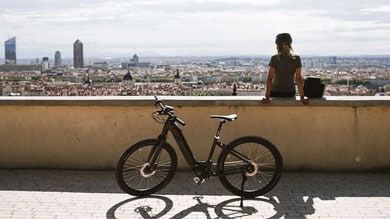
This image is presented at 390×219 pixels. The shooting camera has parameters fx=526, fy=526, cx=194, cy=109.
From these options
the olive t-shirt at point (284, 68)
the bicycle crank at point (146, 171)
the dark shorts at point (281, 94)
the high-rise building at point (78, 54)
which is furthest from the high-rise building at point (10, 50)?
the bicycle crank at point (146, 171)

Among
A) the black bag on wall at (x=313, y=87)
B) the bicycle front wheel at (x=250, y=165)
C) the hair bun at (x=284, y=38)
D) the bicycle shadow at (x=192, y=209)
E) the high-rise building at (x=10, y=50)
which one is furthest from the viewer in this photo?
the high-rise building at (x=10, y=50)

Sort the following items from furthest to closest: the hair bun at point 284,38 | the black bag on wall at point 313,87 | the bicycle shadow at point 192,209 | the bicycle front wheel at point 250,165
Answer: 1. the black bag on wall at point 313,87
2. the hair bun at point 284,38
3. the bicycle front wheel at point 250,165
4. the bicycle shadow at point 192,209

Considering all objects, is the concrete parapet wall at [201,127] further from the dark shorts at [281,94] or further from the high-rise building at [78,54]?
the high-rise building at [78,54]

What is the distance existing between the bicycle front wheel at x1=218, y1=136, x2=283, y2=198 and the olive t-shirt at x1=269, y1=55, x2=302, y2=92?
1.42 m

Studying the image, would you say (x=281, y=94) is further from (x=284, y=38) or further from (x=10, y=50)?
(x=10, y=50)

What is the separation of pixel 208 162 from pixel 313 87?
84.1 inches

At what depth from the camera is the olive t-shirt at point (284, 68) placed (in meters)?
7.20

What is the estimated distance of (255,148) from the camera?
614 centimetres

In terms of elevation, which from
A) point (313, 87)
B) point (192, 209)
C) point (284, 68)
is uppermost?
point (284, 68)

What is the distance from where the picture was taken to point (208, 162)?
6133 millimetres

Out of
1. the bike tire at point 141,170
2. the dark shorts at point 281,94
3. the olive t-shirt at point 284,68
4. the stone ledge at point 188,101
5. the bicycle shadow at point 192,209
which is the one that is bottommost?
the bicycle shadow at point 192,209

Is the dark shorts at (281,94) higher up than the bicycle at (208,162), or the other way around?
the dark shorts at (281,94)

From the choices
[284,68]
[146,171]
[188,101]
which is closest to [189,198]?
[146,171]

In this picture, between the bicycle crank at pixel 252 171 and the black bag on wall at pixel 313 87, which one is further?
the black bag on wall at pixel 313 87
